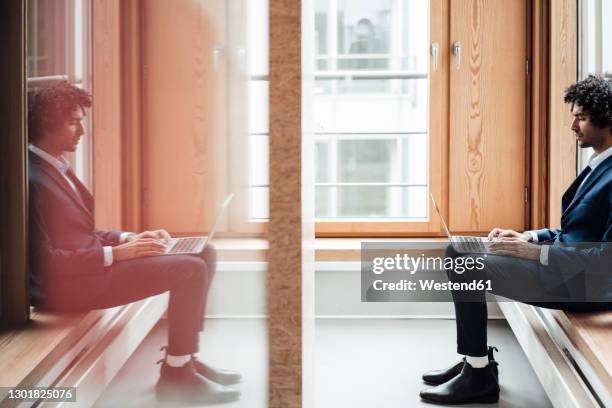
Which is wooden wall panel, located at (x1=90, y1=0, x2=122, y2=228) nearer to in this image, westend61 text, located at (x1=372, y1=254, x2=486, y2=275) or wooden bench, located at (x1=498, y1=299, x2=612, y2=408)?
wooden bench, located at (x1=498, y1=299, x2=612, y2=408)

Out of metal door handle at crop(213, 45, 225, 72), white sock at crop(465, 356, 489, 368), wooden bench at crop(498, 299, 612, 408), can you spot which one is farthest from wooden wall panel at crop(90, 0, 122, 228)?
white sock at crop(465, 356, 489, 368)

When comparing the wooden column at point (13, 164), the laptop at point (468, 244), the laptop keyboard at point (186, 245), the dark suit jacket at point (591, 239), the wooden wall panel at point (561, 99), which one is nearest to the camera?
the laptop keyboard at point (186, 245)

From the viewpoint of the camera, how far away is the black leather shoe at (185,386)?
1.72 feet

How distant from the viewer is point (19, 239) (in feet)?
2.51

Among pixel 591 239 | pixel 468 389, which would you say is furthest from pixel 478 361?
pixel 591 239

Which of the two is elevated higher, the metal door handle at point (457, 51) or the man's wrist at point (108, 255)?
the metal door handle at point (457, 51)

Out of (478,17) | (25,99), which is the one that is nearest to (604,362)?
(25,99)

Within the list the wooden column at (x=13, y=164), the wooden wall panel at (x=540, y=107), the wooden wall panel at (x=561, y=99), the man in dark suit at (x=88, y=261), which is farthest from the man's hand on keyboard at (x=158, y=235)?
the wooden wall panel at (x=540, y=107)

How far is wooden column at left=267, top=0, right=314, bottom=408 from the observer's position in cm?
45

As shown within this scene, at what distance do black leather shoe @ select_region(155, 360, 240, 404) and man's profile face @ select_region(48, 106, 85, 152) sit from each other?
0.30 meters

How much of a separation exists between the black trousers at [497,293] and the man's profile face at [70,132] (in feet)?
4.82

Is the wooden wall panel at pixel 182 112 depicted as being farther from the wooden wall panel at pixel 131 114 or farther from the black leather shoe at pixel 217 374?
the black leather shoe at pixel 217 374

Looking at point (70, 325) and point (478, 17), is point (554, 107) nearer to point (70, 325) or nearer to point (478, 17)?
point (478, 17)

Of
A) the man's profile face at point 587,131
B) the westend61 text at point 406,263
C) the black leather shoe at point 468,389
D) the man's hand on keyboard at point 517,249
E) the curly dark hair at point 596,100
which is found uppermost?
the curly dark hair at point 596,100
